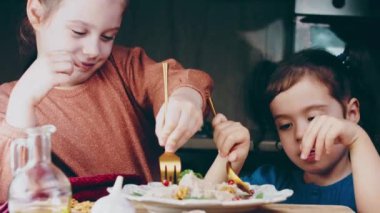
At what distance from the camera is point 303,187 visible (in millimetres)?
1536

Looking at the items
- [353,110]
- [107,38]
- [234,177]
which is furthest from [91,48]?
[353,110]

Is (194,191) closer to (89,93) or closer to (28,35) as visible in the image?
(89,93)

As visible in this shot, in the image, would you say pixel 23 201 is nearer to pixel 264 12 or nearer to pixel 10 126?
pixel 10 126

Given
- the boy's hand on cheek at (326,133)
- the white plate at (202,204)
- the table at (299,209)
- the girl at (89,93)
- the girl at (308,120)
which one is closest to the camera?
the white plate at (202,204)

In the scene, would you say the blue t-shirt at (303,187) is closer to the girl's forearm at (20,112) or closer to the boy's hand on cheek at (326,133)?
the boy's hand on cheek at (326,133)

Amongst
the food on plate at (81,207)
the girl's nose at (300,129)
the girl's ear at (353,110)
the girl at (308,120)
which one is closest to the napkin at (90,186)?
the food on plate at (81,207)

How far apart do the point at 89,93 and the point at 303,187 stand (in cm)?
60

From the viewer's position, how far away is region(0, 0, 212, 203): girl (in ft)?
4.54

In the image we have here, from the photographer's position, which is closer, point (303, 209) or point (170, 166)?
point (303, 209)

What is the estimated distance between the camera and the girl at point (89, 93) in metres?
1.38

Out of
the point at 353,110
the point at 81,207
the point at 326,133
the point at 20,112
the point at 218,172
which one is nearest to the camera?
the point at 81,207

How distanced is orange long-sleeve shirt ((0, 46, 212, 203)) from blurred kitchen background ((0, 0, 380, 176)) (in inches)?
2.7

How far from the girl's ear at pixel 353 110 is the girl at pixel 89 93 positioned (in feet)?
1.27

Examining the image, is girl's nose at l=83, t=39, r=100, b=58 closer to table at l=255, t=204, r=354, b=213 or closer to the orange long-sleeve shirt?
the orange long-sleeve shirt
